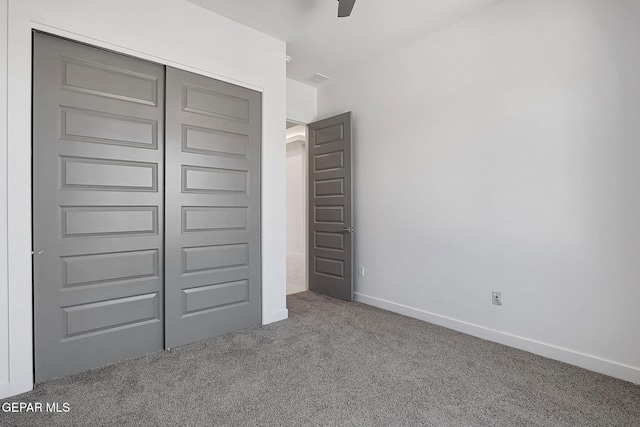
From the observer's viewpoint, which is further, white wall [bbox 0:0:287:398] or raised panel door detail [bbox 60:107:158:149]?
raised panel door detail [bbox 60:107:158:149]

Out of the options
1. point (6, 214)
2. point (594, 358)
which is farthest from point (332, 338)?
point (6, 214)

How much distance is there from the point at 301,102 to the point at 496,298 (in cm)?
330

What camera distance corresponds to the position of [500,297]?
273 centimetres

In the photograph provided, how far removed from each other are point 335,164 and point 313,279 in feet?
5.38

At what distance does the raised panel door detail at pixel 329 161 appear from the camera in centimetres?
398

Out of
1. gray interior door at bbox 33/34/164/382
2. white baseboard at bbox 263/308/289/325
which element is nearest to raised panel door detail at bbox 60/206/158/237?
gray interior door at bbox 33/34/164/382

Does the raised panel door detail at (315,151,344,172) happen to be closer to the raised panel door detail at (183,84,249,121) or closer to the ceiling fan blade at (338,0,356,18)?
the raised panel door detail at (183,84,249,121)

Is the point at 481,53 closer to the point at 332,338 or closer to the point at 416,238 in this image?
the point at 416,238

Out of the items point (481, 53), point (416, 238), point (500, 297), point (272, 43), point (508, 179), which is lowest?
point (500, 297)

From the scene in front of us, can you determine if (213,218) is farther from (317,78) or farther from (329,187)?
(317,78)

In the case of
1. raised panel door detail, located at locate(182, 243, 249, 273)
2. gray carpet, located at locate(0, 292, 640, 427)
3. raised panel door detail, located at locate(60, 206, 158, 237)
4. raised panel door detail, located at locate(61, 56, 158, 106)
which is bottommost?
gray carpet, located at locate(0, 292, 640, 427)

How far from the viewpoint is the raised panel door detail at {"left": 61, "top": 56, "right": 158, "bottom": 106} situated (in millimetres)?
2170

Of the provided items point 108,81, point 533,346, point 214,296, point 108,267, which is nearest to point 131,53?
point 108,81

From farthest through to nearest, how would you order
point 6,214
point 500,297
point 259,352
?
point 500,297, point 259,352, point 6,214
